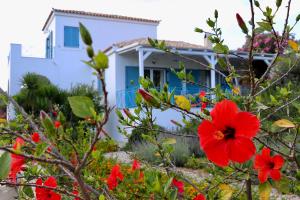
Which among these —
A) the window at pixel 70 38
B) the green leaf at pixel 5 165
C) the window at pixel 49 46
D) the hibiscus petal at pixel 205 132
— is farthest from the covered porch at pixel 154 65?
the green leaf at pixel 5 165

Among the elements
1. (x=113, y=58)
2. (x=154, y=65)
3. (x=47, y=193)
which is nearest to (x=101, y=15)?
(x=113, y=58)

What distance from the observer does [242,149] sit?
820 millimetres

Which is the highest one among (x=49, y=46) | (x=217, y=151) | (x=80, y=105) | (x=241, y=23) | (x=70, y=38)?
(x=70, y=38)

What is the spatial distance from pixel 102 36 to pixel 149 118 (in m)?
17.4

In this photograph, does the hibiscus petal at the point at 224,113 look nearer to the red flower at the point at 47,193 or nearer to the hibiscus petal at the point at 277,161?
the hibiscus petal at the point at 277,161

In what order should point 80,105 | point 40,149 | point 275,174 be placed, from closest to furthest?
point 80,105 < point 40,149 < point 275,174

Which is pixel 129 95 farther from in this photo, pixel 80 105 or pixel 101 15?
pixel 80 105

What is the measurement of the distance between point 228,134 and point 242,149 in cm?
5

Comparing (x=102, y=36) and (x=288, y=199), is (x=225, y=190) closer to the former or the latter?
(x=288, y=199)

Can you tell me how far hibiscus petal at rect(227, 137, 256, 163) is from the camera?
0.81 meters

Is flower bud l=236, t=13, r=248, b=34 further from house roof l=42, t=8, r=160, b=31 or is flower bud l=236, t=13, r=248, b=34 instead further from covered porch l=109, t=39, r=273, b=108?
house roof l=42, t=8, r=160, b=31

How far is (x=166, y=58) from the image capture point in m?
16.3

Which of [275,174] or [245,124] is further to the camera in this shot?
[275,174]

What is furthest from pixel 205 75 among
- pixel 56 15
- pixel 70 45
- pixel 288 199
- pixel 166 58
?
pixel 288 199
